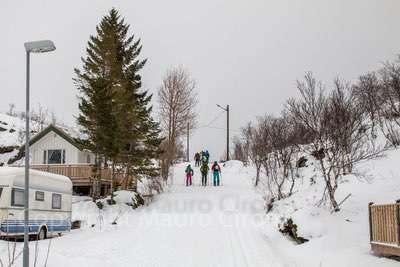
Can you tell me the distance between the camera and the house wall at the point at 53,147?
34781 mm

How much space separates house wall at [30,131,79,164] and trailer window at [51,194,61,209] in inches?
536

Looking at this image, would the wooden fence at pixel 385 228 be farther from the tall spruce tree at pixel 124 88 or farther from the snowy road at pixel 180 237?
the tall spruce tree at pixel 124 88

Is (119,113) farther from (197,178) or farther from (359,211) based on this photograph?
(359,211)

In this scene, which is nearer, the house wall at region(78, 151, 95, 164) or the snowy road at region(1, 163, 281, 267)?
the snowy road at region(1, 163, 281, 267)

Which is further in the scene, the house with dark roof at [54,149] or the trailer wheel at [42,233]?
the house with dark roof at [54,149]

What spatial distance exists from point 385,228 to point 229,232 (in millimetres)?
8547

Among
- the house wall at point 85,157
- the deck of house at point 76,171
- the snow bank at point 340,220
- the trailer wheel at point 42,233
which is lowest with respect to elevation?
the trailer wheel at point 42,233

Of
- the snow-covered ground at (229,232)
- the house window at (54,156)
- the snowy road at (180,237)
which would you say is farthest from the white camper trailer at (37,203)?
the house window at (54,156)

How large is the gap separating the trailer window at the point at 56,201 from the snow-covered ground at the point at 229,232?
146 centimetres

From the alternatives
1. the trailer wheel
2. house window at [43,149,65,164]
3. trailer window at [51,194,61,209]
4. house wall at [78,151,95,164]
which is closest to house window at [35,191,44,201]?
trailer window at [51,194,61,209]

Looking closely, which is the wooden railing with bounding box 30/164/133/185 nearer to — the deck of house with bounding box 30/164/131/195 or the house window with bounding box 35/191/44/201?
the deck of house with bounding box 30/164/131/195

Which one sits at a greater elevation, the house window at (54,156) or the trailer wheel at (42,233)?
the house window at (54,156)

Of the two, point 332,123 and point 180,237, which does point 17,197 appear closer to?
point 180,237

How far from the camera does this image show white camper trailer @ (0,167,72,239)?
16812 mm
